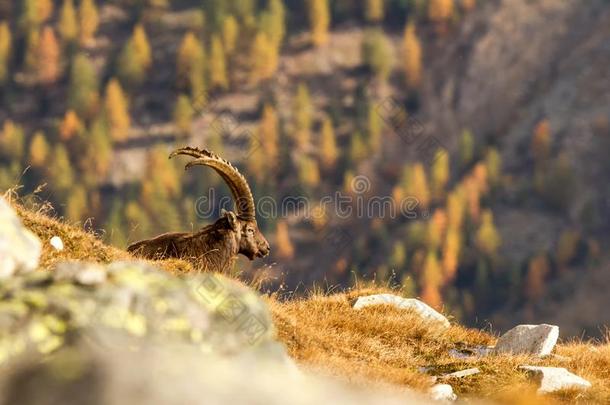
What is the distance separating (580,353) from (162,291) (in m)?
11.5

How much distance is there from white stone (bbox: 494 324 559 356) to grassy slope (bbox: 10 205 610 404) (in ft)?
1.70

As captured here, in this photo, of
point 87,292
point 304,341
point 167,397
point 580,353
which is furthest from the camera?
point 580,353

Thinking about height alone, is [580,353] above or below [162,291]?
below

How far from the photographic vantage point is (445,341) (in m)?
19.7

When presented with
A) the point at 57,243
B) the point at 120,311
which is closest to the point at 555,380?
the point at 120,311

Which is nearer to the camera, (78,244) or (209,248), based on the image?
(78,244)

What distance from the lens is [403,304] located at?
21.5 meters

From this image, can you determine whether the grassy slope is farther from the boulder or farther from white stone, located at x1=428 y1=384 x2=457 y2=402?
the boulder

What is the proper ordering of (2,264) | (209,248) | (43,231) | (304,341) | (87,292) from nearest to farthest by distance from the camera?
Result: 1. (87,292)
2. (2,264)
3. (304,341)
4. (43,231)
5. (209,248)

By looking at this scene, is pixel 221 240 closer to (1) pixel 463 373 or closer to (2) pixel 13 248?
(1) pixel 463 373

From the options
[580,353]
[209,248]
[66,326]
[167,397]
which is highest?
[66,326]

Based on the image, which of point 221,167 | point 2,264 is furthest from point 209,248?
point 2,264

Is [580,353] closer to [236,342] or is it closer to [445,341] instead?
[445,341]

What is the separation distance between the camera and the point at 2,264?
1106cm
